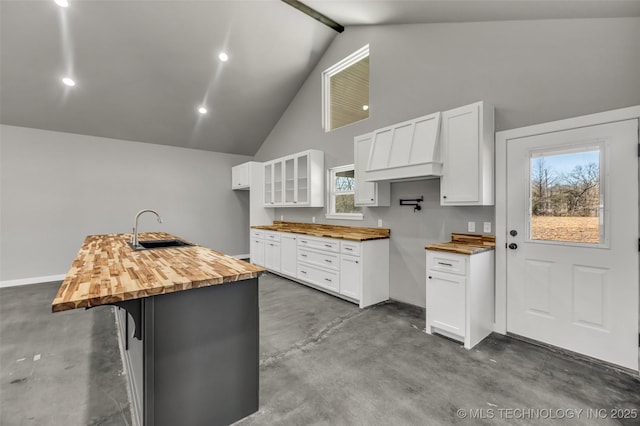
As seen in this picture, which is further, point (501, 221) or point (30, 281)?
point (30, 281)

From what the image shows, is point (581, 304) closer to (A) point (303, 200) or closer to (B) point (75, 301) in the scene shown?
(B) point (75, 301)

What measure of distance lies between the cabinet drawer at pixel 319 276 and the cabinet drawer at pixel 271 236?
82cm

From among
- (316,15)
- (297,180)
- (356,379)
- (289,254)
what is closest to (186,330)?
(356,379)

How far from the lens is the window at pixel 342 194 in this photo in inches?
183

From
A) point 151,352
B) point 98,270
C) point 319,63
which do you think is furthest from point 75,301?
point 319,63

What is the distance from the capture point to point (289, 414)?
1769mm

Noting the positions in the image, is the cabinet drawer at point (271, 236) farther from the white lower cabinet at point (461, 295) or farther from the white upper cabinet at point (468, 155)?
the white upper cabinet at point (468, 155)

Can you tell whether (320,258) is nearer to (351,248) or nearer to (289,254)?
(351,248)

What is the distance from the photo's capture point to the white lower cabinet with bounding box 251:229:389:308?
366cm

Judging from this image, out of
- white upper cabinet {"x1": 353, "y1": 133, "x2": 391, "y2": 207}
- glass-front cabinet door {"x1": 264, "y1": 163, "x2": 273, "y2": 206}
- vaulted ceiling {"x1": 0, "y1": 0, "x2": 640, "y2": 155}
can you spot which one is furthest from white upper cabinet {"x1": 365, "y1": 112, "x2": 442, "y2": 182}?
glass-front cabinet door {"x1": 264, "y1": 163, "x2": 273, "y2": 206}

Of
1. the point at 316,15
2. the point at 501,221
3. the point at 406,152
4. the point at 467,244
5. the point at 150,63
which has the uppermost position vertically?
the point at 316,15

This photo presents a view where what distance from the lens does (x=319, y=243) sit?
4238 mm

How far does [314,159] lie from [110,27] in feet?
10.9
